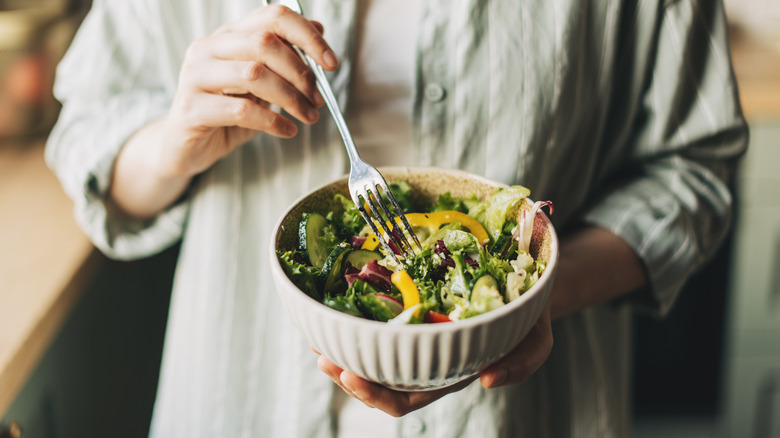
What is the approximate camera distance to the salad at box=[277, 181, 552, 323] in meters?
0.52

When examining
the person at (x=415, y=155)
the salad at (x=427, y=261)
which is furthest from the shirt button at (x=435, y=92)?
the salad at (x=427, y=261)

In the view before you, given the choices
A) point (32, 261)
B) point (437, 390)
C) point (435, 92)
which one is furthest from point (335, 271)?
point (32, 261)

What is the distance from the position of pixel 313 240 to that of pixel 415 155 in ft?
0.75

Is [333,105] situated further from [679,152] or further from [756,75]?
[756,75]

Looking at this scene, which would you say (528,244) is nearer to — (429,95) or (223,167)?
(429,95)

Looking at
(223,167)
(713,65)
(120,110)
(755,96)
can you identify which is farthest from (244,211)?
(755,96)

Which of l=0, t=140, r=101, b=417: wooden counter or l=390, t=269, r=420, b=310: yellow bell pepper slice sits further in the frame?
l=0, t=140, r=101, b=417: wooden counter

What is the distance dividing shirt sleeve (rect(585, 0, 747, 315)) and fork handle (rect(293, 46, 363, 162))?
0.41m

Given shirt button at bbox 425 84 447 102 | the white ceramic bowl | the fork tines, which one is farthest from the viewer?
shirt button at bbox 425 84 447 102

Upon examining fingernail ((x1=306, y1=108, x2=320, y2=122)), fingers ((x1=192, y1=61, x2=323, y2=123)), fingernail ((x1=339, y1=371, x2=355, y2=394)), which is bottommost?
fingernail ((x1=339, y1=371, x2=355, y2=394))

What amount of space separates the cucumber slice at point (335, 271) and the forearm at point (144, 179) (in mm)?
292

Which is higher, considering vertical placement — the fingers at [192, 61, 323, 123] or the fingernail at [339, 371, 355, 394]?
the fingers at [192, 61, 323, 123]

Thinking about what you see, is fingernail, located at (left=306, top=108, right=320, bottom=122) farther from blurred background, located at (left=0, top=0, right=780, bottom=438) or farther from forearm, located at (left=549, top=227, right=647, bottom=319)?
blurred background, located at (left=0, top=0, right=780, bottom=438)

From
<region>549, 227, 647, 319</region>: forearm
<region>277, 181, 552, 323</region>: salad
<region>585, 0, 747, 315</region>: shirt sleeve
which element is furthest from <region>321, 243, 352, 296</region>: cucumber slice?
<region>585, 0, 747, 315</region>: shirt sleeve
